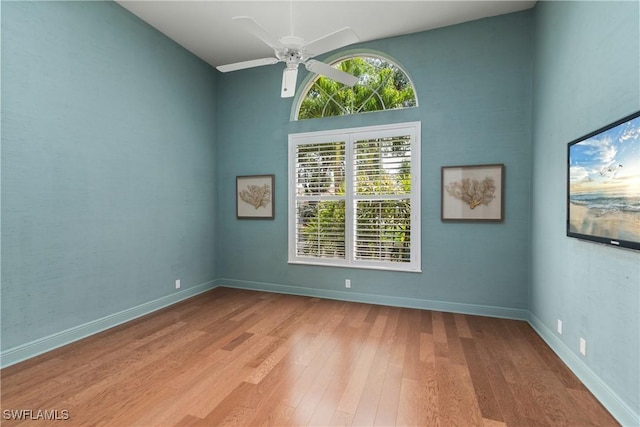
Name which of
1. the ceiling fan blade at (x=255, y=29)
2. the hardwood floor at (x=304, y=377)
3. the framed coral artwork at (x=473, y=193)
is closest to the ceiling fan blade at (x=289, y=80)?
the ceiling fan blade at (x=255, y=29)

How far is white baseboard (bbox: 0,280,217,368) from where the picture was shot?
97.5 inches

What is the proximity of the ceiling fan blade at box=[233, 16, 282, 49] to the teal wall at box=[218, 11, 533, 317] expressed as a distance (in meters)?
2.01

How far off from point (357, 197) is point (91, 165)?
10.0 feet

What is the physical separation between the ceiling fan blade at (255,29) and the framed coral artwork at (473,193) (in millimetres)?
2477

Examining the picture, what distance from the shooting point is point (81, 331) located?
297 cm

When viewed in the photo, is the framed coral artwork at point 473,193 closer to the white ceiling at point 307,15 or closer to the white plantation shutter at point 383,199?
the white plantation shutter at point 383,199

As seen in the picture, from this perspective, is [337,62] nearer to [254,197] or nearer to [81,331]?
[254,197]

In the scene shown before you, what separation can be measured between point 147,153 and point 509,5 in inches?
178

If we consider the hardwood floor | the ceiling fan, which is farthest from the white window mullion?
the ceiling fan

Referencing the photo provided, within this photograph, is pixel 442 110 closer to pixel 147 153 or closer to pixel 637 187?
pixel 637 187

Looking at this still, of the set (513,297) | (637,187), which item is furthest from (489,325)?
(637,187)

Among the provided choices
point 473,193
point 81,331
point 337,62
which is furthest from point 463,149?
point 81,331

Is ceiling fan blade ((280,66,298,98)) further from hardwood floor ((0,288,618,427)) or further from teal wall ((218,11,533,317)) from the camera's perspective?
hardwood floor ((0,288,618,427))

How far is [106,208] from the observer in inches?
127
